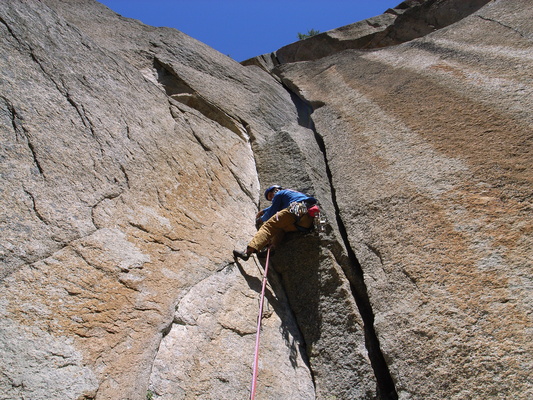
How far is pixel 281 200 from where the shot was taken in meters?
4.32

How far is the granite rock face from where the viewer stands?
2.48 metres

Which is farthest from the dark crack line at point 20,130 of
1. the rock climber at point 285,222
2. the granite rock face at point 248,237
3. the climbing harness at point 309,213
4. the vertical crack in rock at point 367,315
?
the vertical crack in rock at point 367,315

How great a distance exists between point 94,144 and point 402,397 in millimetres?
3104

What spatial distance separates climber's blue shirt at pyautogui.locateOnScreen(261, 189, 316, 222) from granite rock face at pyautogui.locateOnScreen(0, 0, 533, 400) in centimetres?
24

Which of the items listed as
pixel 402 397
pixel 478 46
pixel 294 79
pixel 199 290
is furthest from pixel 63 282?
pixel 294 79

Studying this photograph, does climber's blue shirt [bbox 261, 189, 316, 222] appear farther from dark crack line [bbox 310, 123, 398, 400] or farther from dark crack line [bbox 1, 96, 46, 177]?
dark crack line [bbox 1, 96, 46, 177]

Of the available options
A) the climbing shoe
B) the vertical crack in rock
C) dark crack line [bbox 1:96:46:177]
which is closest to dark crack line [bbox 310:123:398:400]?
the vertical crack in rock

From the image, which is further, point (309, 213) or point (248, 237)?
point (248, 237)

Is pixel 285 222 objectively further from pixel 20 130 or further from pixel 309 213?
pixel 20 130

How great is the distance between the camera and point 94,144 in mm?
3607

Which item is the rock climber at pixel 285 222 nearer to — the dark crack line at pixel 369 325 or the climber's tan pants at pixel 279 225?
the climber's tan pants at pixel 279 225

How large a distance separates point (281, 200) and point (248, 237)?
52cm

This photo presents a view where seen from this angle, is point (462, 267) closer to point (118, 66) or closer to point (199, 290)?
point (199, 290)

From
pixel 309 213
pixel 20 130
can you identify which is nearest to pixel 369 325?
pixel 309 213
